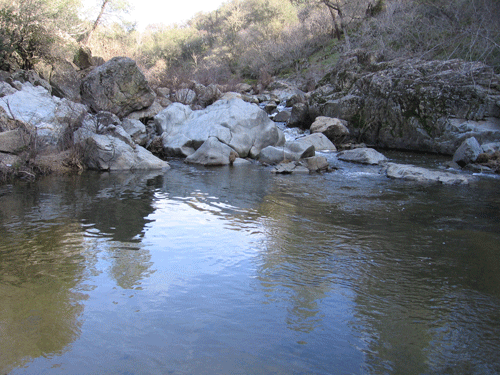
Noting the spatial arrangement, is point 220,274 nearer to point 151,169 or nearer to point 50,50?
point 151,169

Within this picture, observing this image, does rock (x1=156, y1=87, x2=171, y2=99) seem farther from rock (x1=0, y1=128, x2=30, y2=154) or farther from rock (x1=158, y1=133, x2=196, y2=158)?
rock (x1=0, y1=128, x2=30, y2=154)

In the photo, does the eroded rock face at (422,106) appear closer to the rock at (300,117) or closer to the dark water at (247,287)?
the rock at (300,117)

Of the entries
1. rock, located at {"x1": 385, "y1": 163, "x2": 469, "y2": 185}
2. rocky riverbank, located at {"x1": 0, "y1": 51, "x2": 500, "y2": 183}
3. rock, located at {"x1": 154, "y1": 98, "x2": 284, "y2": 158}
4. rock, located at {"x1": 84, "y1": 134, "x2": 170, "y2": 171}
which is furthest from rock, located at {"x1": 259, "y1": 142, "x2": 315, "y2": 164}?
rock, located at {"x1": 84, "y1": 134, "x2": 170, "y2": 171}

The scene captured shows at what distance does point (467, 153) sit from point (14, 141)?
38.4 feet

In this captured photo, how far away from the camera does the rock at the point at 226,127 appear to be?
42.2 feet

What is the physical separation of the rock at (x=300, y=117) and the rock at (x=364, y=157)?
16.8ft

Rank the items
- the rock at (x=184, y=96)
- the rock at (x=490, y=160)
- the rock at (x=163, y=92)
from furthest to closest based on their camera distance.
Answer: the rock at (x=163, y=92) < the rock at (x=184, y=96) < the rock at (x=490, y=160)

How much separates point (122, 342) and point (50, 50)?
1840 centimetres

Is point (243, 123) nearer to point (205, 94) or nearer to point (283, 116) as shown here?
point (283, 116)

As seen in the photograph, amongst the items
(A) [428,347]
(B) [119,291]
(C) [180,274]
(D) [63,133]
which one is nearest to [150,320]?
(B) [119,291]

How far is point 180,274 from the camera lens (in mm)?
4082

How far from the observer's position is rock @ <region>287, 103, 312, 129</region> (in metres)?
17.4

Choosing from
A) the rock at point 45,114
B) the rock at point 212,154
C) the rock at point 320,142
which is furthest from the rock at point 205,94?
the rock at point 45,114

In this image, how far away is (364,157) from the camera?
12078 millimetres
